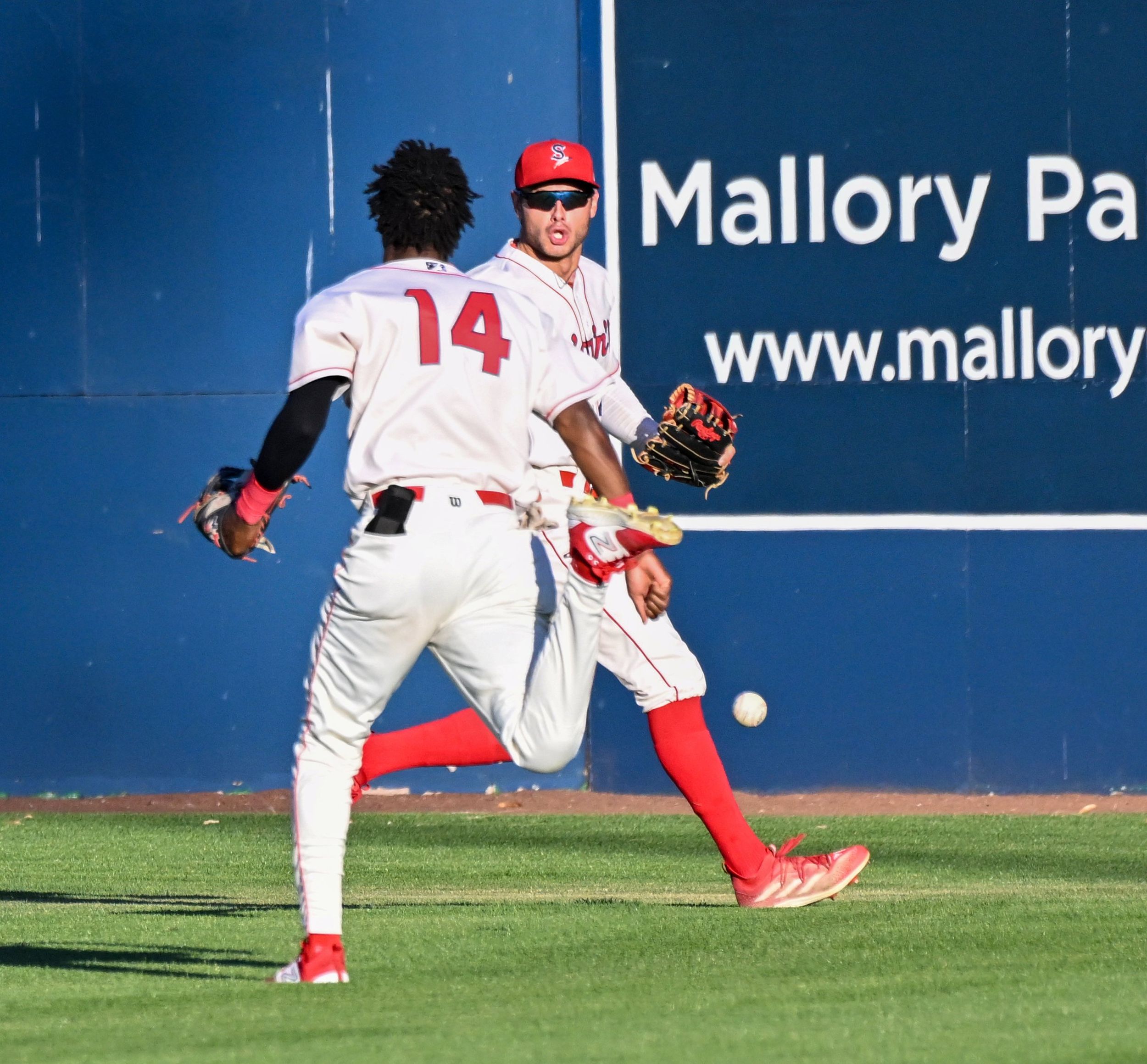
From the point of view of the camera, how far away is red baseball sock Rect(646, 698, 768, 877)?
5.84 metres

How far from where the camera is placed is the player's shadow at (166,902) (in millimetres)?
6129

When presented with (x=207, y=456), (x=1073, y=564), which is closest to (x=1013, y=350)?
(x=1073, y=564)

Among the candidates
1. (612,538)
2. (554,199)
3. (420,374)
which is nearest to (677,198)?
→ (554,199)

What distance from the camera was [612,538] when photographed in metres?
4.25

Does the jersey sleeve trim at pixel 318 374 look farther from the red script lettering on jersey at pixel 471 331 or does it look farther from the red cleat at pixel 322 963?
the red cleat at pixel 322 963

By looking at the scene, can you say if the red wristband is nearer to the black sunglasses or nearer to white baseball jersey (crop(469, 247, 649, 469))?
white baseball jersey (crop(469, 247, 649, 469))

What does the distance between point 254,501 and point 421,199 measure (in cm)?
80

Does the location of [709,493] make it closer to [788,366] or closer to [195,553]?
[788,366]

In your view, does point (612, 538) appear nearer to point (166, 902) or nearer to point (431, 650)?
point (431, 650)

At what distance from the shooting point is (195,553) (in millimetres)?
9648

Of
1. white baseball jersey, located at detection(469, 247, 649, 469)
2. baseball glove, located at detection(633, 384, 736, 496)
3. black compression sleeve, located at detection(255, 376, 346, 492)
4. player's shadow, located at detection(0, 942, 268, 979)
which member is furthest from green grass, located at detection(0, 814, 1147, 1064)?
white baseball jersey, located at detection(469, 247, 649, 469)

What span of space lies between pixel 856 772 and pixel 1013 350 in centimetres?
199

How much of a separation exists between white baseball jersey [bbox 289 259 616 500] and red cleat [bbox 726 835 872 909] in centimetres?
172

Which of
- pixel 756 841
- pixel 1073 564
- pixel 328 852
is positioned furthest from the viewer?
pixel 1073 564
